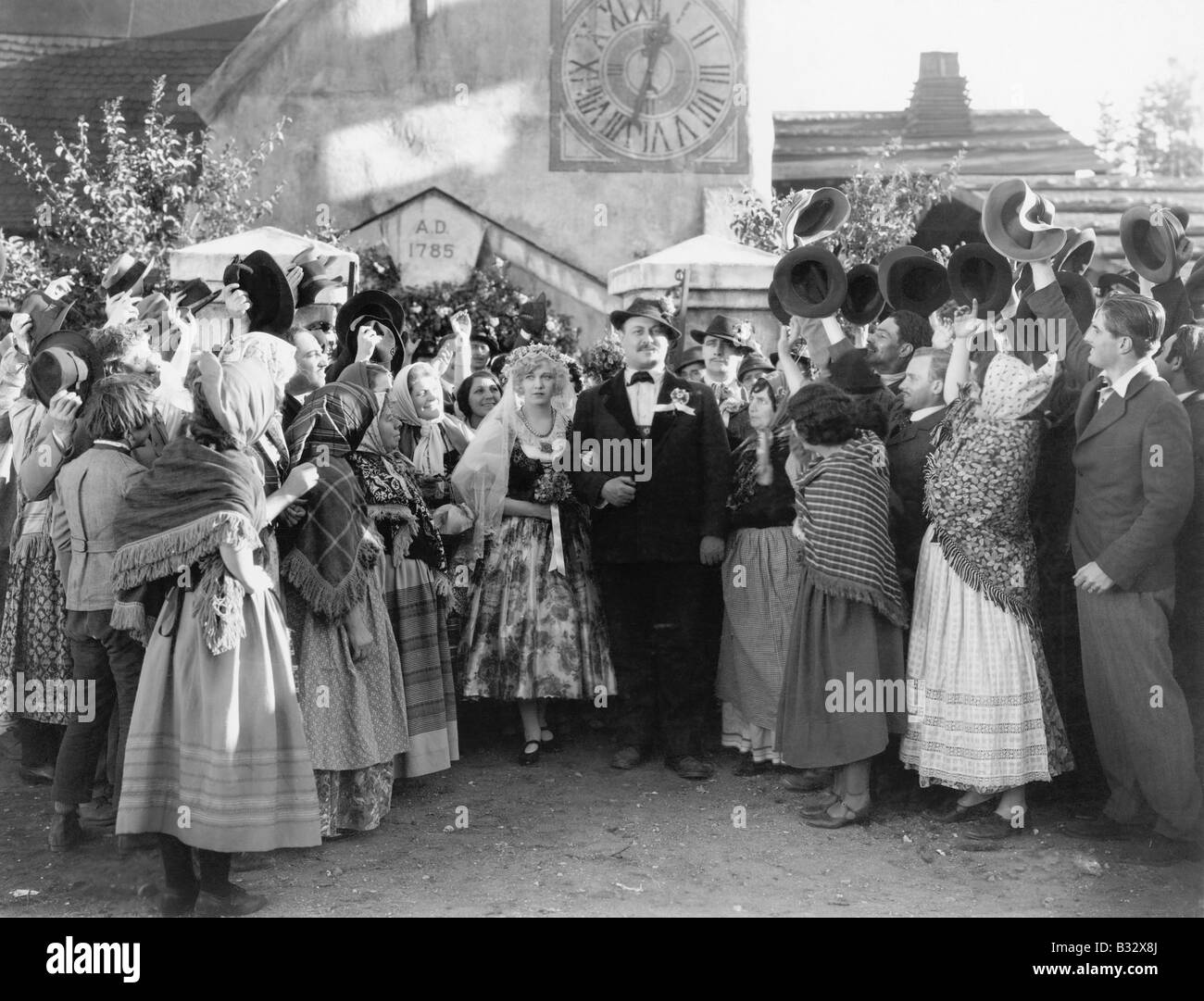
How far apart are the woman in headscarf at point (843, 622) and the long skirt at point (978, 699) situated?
127 millimetres

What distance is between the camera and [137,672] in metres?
4.64

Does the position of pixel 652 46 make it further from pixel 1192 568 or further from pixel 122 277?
pixel 1192 568

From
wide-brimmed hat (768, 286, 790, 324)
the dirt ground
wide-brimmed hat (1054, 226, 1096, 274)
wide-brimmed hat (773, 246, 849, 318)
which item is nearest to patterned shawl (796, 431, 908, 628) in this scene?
wide-brimmed hat (773, 246, 849, 318)

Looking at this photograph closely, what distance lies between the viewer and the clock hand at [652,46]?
11.9m

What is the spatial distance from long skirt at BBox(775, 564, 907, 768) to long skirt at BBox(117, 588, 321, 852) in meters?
1.98

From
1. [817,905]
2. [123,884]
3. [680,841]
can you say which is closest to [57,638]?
[123,884]

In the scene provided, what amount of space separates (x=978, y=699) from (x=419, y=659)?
225 cm

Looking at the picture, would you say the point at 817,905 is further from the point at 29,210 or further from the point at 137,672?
the point at 29,210

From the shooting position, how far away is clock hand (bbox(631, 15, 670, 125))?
1188 centimetres

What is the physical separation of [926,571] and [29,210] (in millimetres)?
11058

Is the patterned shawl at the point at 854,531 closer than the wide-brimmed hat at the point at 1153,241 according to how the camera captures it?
Yes

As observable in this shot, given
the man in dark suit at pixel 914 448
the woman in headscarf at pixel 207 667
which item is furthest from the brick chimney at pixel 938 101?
the woman in headscarf at pixel 207 667

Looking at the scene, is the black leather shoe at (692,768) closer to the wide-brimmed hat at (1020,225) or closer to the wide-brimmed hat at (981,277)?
the wide-brimmed hat at (981,277)

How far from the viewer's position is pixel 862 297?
584 centimetres
